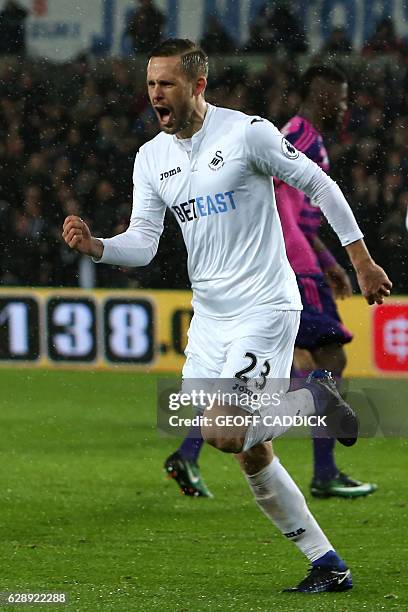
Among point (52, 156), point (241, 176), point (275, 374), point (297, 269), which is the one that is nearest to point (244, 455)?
point (275, 374)

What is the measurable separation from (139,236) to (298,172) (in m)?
0.64

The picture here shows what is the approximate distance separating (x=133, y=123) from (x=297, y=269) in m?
8.08

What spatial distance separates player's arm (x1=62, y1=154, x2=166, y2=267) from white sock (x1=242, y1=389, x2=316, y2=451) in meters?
0.69

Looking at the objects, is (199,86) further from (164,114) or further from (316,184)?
(316,184)

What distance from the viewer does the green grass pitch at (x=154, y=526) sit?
4832 mm

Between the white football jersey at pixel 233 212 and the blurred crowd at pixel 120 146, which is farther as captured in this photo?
the blurred crowd at pixel 120 146

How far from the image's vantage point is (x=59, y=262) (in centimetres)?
1297

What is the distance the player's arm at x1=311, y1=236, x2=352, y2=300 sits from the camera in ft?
22.5

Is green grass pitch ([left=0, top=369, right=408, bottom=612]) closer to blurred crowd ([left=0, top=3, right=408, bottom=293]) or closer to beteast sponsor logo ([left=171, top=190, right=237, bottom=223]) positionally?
beteast sponsor logo ([left=171, top=190, right=237, bottom=223])

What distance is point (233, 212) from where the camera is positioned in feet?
15.9

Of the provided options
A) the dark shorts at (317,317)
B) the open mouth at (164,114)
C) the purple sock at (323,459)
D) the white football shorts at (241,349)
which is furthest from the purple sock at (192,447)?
the open mouth at (164,114)

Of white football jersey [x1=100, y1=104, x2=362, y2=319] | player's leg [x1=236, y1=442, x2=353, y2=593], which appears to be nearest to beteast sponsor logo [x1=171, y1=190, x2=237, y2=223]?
white football jersey [x1=100, y1=104, x2=362, y2=319]

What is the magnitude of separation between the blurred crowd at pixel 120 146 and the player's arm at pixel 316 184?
726 cm

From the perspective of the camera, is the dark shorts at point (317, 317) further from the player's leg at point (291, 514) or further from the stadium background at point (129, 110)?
the stadium background at point (129, 110)
